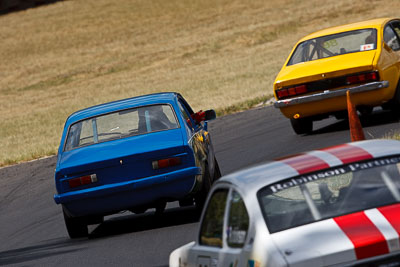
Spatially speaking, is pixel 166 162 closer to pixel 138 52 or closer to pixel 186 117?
pixel 186 117

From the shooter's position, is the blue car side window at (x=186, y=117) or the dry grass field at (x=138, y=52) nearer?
the blue car side window at (x=186, y=117)

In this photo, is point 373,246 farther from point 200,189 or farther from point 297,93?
point 297,93

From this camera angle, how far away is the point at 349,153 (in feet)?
16.5

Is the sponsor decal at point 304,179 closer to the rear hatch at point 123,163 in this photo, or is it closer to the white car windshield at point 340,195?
the white car windshield at point 340,195

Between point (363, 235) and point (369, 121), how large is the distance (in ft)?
35.4

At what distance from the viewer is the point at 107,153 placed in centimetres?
956

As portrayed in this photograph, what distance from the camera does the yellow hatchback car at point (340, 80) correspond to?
44.4 feet

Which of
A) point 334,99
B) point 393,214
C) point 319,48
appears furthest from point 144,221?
point 393,214

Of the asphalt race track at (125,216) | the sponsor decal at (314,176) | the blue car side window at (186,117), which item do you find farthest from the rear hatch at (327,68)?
the sponsor decal at (314,176)

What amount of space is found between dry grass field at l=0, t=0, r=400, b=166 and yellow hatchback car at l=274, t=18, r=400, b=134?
302 inches

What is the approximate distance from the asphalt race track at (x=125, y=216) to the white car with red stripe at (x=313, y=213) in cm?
304

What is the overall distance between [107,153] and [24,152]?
12070 mm

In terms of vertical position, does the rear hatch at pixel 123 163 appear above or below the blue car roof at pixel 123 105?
below

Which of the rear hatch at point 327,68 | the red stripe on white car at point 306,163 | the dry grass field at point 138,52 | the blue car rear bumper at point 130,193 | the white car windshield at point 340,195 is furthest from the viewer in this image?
the dry grass field at point 138,52
